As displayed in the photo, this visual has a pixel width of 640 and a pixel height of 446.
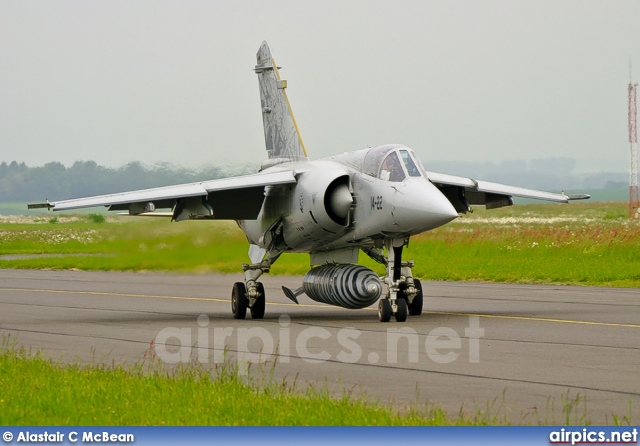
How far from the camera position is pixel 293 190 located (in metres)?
19.7

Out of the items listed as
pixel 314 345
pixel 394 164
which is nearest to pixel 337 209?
pixel 394 164

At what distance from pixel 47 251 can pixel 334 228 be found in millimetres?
38414

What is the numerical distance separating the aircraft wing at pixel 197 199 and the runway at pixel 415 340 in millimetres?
1875

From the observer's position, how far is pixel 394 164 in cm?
1770

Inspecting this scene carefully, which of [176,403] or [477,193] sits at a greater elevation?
[477,193]

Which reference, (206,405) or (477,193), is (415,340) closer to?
(206,405)

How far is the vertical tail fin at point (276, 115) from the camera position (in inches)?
885

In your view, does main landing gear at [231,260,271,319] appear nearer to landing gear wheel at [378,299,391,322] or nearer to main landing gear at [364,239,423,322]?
main landing gear at [364,239,423,322]

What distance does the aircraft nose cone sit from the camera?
54.7 ft

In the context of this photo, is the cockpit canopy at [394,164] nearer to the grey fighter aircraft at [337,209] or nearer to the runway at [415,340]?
the grey fighter aircraft at [337,209]

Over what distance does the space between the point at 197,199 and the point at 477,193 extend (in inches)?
217

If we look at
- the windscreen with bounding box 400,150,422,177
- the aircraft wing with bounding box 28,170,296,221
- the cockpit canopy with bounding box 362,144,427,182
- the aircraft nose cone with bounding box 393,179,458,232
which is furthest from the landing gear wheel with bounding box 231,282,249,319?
the windscreen with bounding box 400,150,422,177

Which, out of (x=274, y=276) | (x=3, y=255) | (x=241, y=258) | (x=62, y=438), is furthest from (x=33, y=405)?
(x=3, y=255)

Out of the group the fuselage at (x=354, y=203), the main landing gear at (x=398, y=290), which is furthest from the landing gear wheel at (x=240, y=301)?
the main landing gear at (x=398, y=290)
